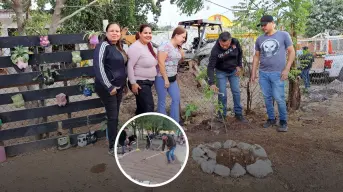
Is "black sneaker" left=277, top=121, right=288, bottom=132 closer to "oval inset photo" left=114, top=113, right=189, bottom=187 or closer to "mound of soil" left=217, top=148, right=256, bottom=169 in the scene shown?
"mound of soil" left=217, top=148, right=256, bottom=169

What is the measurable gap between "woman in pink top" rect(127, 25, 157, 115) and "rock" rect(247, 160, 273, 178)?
1530mm

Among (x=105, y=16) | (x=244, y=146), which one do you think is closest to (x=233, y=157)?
(x=244, y=146)

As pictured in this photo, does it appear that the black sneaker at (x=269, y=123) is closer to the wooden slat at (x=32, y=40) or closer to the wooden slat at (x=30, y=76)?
the wooden slat at (x=30, y=76)

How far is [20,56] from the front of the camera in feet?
12.7

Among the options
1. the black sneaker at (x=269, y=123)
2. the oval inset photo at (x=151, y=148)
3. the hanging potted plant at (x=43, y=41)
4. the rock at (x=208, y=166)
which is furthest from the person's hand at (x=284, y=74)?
the hanging potted plant at (x=43, y=41)

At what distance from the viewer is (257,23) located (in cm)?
498

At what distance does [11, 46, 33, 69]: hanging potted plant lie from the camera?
3.87 meters

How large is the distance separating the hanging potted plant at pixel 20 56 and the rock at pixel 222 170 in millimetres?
2827

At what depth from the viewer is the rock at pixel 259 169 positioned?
3246 millimetres

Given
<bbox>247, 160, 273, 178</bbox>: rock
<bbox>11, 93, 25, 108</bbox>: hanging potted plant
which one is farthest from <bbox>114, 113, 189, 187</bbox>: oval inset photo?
<bbox>11, 93, 25, 108</bbox>: hanging potted plant

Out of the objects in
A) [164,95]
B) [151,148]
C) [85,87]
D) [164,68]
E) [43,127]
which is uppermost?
[164,68]

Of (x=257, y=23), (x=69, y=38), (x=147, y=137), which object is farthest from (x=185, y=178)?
(x=257, y=23)

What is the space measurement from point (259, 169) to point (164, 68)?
69.3 inches

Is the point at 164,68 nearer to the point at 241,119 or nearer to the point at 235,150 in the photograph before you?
the point at 235,150
